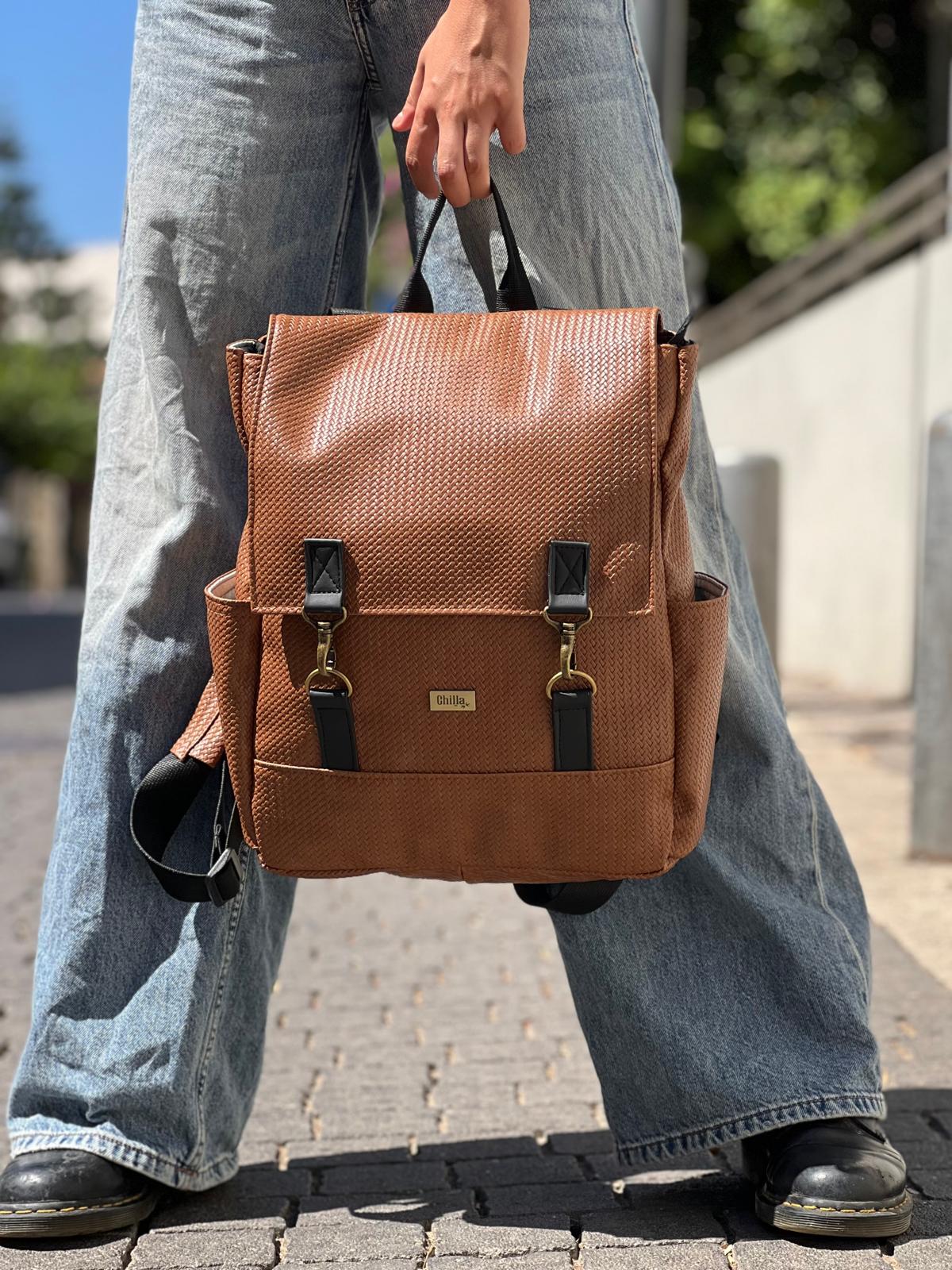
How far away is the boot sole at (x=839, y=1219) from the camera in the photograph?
72.6 inches

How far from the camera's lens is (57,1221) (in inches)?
74.1

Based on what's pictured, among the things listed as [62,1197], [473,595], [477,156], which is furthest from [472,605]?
[62,1197]

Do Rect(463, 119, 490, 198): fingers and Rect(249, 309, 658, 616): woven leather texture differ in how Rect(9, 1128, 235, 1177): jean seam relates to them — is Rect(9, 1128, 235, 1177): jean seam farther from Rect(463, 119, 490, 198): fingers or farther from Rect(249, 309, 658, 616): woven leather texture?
Rect(463, 119, 490, 198): fingers

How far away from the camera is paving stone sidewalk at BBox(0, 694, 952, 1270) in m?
1.89

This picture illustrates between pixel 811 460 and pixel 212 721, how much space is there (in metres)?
9.25

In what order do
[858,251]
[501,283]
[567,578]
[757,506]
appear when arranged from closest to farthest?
[567,578] → [501,283] → [757,506] → [858,251]

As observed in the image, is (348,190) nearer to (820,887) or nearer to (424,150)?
(424,150)

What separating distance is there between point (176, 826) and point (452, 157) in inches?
33.3

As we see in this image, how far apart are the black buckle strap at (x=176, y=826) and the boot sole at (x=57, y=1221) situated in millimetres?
370

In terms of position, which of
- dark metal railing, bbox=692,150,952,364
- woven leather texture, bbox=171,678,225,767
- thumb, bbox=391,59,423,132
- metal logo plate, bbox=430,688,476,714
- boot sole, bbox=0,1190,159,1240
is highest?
dark metal railing, bbox=692,150,952,364

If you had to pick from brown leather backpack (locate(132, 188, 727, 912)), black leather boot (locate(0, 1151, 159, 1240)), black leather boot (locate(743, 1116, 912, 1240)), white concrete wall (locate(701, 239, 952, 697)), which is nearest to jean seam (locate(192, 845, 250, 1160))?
black leather boot (locate(0, 1151, 159, 1240))

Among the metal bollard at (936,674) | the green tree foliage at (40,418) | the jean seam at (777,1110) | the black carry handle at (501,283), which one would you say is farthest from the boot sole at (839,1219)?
the green tree foliage at (40,418)

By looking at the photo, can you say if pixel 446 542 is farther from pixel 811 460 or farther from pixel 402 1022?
pixel 811 460

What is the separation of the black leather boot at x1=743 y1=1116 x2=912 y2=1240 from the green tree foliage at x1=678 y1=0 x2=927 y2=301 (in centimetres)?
1683
